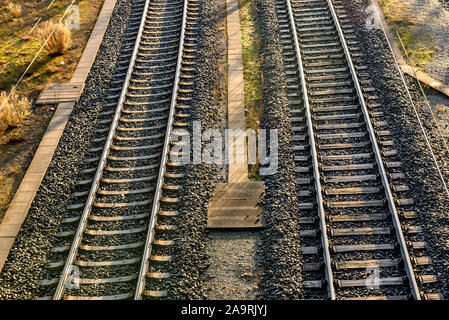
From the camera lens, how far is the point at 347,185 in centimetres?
938

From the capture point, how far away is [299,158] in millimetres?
9930

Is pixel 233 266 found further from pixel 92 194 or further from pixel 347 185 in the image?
pixel 92 194

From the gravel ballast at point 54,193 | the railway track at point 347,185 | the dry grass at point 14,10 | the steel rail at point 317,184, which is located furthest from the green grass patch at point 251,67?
the dry grass at point 14,10

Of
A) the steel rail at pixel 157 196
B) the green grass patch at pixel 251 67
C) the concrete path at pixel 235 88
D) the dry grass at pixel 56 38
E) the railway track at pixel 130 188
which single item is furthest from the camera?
the dry grass at pixel 56 38

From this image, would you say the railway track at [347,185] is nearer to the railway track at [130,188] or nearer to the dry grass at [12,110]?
the railway track at [130,188]

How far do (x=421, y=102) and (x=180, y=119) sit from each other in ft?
19.1

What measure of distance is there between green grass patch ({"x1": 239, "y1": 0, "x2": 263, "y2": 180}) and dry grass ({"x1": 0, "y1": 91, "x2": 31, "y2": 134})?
554 cm

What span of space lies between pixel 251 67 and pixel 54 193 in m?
6.34

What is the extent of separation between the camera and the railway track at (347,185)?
305 inches

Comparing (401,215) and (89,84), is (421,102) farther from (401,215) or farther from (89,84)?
(89,84)

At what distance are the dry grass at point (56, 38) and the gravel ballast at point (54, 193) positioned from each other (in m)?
1.18

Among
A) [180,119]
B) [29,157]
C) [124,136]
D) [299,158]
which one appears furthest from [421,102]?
[29,157]

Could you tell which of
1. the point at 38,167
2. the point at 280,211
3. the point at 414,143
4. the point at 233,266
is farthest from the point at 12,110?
the point at 414,143

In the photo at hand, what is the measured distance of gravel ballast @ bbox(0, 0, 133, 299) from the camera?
810cm
